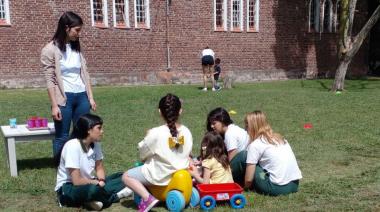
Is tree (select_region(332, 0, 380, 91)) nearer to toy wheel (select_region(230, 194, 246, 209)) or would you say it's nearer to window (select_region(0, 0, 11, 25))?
window (select_region(0, 0, 11, 25))

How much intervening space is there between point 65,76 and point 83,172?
52.3 inches

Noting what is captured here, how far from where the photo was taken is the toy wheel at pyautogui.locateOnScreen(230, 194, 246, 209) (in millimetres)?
4574

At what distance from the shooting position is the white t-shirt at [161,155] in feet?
14.5

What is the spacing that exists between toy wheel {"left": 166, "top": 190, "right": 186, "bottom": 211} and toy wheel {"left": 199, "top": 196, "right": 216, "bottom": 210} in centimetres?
22

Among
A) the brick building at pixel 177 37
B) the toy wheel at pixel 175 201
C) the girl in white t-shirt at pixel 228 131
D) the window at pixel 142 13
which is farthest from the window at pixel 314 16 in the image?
the toy wheel at pixel 175 201

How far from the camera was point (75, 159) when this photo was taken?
15.0 feet

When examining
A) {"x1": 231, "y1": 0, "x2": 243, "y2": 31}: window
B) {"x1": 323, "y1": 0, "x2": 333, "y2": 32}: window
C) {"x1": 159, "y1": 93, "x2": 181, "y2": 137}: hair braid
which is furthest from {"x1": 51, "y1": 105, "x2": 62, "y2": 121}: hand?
{"x1": 323, "y1": 0, "x2": 333, "y2": 32}: window

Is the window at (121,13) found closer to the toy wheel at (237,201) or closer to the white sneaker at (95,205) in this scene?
the white sneaker at (95,205)

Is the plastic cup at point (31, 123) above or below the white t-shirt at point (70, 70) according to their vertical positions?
below

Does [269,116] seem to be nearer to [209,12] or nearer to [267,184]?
[267,184]

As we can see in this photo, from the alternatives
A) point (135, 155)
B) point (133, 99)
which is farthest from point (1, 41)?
point (135, 155)

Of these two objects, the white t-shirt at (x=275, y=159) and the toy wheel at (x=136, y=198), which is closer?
the toy wheel at (x=136, y=198)

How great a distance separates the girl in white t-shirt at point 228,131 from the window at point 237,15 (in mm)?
18947

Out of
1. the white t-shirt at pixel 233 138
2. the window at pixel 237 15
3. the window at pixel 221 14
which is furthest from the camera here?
the window at pixel 237 15
